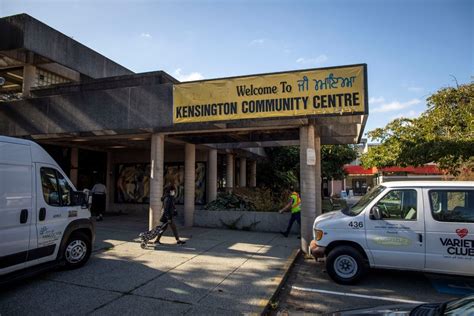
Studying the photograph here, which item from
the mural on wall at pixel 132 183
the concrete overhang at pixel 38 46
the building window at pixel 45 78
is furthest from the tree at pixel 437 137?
the building window at pixel 45 78

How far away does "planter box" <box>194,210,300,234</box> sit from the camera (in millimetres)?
11085

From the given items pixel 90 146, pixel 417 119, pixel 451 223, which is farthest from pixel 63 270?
pixel 417 119

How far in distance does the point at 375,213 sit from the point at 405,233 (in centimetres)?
58

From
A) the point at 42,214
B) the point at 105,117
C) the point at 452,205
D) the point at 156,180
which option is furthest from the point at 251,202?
the point at 42,214

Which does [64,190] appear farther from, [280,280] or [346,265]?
[346,265]

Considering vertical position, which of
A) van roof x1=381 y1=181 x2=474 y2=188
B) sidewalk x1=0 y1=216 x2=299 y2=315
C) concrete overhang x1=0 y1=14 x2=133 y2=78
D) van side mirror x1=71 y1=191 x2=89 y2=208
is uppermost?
concrete overhang x1=0 y1=14 x2=133 y2=78

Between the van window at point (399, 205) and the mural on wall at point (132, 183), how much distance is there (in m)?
12.8

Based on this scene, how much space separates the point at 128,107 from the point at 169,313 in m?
6.80

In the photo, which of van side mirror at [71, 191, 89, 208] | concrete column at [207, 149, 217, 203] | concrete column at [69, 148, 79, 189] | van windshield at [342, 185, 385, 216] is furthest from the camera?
concrete column at [207, 149, 217, 203]

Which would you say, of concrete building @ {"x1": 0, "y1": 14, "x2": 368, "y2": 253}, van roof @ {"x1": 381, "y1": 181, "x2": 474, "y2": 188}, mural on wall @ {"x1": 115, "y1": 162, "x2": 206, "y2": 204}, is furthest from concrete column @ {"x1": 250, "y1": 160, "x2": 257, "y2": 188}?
van roof @ {"x1": 381, "y1": 181, "x2": 474, "y2": 188}

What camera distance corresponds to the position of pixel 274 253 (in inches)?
314

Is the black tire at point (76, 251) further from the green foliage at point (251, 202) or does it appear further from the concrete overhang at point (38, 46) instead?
the concrete overhang at point (38, 46)

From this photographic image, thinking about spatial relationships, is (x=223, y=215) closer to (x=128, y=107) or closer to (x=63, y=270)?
(x=128, y=107)

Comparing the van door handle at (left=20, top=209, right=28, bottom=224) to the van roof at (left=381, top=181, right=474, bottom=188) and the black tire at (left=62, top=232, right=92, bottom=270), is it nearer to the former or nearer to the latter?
the black tire at (left=62, top=232, right=92, bottom=270)
